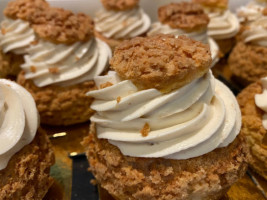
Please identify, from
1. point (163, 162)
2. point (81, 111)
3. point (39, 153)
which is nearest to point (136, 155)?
point (163, 162)

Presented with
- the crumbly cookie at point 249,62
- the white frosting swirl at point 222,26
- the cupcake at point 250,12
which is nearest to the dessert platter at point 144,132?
the crumbly cookie at point 249,62

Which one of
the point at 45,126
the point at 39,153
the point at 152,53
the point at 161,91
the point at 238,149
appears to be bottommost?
the point at 45,126

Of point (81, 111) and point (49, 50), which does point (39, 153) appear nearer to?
point (81, 111)

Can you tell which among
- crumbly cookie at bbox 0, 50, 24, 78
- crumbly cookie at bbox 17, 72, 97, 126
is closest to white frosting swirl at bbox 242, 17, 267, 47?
crumbly cookie at bbox 17, 72, 97, 126

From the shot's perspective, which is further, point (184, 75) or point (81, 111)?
point (81, 111)

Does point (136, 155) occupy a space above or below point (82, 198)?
above

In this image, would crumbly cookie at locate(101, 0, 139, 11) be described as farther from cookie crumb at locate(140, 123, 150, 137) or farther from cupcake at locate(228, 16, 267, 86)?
cookie crumb at locate(140, 123, 150, 137)
